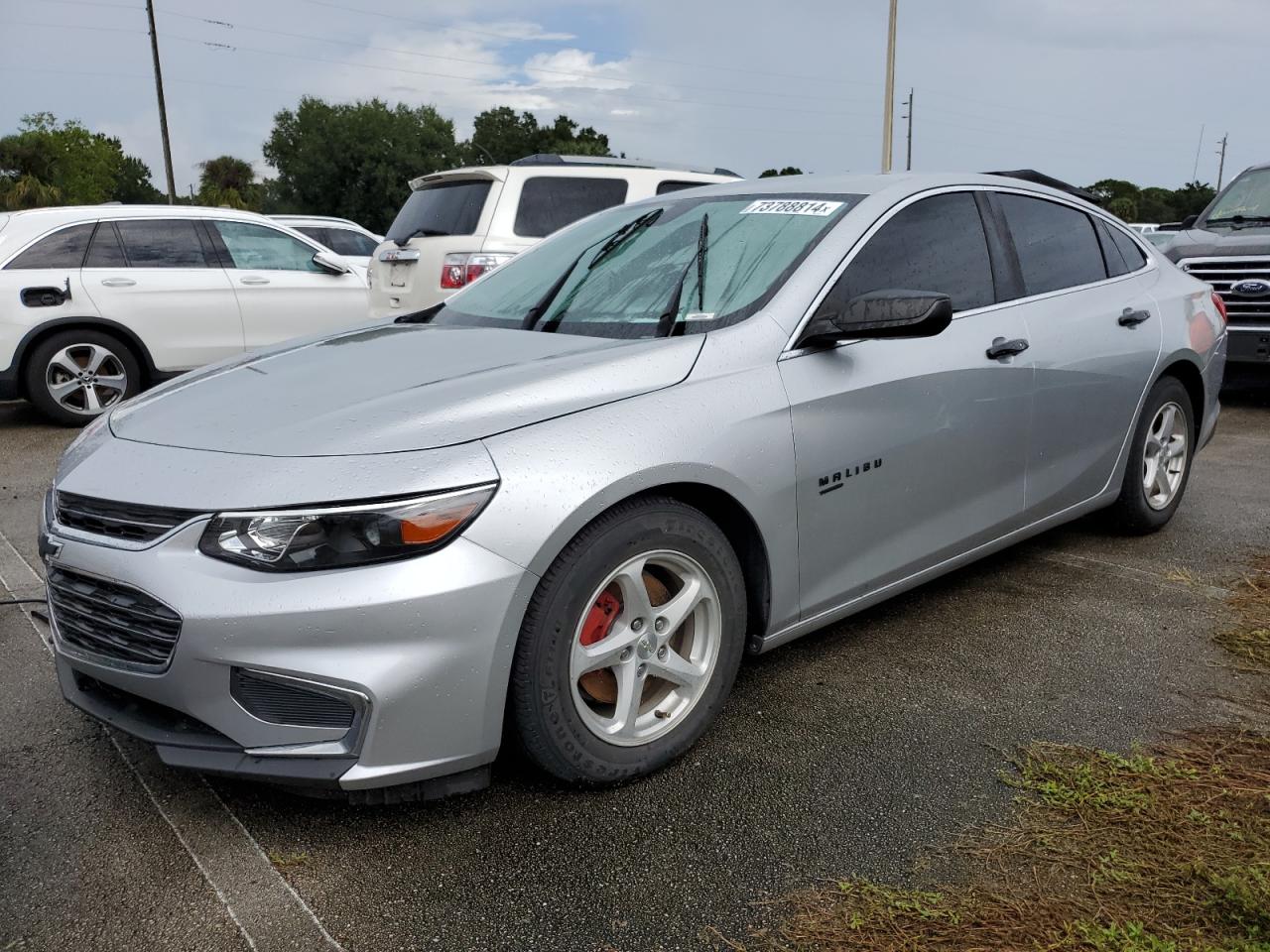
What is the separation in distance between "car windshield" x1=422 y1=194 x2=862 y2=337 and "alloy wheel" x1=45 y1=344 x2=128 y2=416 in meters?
5.13

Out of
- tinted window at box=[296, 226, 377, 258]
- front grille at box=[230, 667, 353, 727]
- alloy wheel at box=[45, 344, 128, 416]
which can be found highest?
tinted window at box=[296, 226, 377, 258]

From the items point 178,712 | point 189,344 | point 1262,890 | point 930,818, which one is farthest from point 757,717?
point 189,344

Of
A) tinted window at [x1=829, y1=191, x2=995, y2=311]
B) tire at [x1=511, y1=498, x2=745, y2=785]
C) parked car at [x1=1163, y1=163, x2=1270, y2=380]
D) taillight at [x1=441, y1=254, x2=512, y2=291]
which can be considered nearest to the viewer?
tire at [x1=511, y1=498, x2=745, y2=785]

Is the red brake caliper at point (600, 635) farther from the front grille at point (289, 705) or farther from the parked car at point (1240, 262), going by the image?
the parked car at point (1240, 262)

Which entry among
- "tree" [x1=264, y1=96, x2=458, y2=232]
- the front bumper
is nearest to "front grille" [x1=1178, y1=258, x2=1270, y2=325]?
the front bumper

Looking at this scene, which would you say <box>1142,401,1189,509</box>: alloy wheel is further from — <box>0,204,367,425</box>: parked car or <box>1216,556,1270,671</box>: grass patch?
<box>0,204,367,425</box>: parked car

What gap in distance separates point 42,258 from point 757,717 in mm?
6993

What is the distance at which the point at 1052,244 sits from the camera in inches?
162

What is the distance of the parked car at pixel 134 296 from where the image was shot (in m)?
7.73

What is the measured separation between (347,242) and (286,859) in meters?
14.3

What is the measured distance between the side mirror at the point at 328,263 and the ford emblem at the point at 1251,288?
7217mm

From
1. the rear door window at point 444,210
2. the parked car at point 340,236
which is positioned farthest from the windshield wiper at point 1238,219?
the parked car at point 340,236

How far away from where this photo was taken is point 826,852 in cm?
243

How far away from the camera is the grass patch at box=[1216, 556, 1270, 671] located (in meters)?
3.52
